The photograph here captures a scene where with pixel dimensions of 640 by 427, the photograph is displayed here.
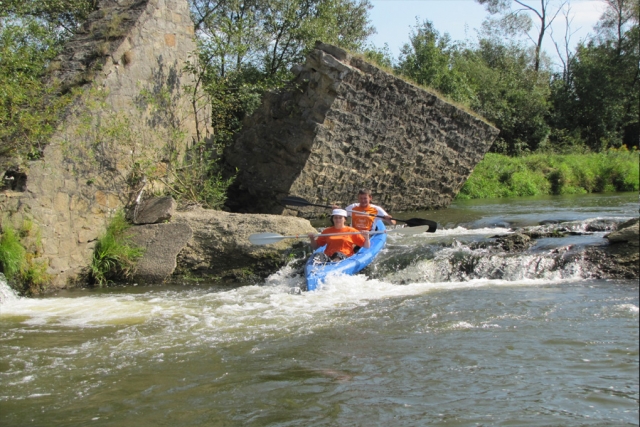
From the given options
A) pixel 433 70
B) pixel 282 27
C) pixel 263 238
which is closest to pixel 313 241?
pixel 263 238

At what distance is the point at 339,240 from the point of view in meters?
8.48

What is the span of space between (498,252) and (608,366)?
4.53 metres

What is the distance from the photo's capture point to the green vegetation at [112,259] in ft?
27.8

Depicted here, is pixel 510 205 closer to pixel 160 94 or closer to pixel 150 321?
pixel 160 94

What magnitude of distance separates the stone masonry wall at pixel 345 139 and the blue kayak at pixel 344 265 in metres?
3.10

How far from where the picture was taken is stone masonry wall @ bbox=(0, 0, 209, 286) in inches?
320

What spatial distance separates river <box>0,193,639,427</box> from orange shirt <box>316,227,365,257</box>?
57cm

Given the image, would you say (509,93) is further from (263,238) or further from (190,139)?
(263,238)

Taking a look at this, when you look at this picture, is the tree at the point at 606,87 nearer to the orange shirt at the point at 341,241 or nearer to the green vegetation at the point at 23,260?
the orange shirt at the point at 341,241

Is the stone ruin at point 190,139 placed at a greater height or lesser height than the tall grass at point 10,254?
greater

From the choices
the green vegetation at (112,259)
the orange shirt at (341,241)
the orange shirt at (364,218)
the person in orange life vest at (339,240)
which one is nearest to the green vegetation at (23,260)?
the green vegetation at (112,259)

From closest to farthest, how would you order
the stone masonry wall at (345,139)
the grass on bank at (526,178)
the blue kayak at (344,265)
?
the blue kayak at (344,265)
the stone masonry wall at (345,139)
the grass on bank at (526,178)

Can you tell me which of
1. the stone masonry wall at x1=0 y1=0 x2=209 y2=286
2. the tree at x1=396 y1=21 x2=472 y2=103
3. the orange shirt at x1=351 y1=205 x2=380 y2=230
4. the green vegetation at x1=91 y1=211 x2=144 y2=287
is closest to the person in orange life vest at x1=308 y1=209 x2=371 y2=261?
the orange shirt at x1=351 y1=205 x2=380 y2=230

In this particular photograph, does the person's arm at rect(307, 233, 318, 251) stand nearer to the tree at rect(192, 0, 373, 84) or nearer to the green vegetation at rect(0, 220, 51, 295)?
the green vegetation at rect(0, 220, 51, 295)
